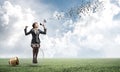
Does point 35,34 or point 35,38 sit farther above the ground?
point 35,34

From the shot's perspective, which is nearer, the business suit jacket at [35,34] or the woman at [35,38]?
the woman at [35,38]

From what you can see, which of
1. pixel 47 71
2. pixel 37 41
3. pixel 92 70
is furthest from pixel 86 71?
pixel 37 41

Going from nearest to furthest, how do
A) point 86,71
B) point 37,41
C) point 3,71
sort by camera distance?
point 86,71, point 3,71, point 37,41

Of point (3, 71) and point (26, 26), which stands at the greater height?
point (26, 26)

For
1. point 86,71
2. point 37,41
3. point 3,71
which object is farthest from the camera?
point 37,41

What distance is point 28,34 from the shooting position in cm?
2342

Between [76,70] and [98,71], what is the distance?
55.5 inches

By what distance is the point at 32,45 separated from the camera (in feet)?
75.5

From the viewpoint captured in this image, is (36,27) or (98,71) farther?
(36,27)

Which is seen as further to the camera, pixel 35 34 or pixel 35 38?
pixel 35 34

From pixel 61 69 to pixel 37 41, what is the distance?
3.17 meters

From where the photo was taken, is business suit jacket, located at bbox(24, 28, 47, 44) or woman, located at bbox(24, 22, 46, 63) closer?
woman, located at bbox(24, 22, 46, 63)

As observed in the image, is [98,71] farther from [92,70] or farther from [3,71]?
[3,71]

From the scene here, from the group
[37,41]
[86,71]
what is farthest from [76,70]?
[37,41]
